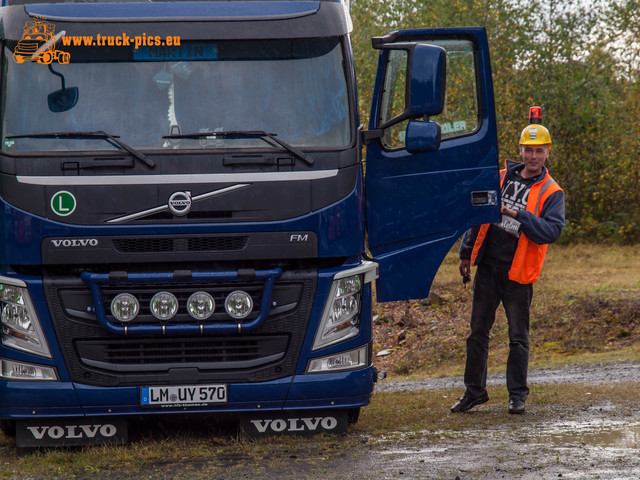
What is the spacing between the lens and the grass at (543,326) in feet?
45.0

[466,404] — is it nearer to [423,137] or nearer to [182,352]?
[423,137]

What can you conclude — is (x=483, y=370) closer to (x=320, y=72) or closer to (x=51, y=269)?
(x=320, y=72)

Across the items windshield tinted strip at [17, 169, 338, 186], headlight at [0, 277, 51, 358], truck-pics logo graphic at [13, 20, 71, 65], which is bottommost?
headlight at [0, 277, 51, 358]

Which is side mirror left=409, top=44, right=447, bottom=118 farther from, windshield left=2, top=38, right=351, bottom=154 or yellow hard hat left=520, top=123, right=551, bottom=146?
yellow hard hat left=520, top=123, right=551, bottom=146

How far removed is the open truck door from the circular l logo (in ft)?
6.99

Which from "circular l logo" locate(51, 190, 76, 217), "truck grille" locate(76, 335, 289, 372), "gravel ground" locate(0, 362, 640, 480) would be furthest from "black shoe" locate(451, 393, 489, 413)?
"circular l logo" locate(51, 190, 76, 217)

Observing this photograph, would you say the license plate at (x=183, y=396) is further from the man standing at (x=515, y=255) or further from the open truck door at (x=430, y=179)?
the man standing at (x=515, y=255)

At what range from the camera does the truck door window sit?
281 inches

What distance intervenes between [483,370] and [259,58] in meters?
3.17

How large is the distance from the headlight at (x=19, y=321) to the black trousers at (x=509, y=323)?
11.2 ft

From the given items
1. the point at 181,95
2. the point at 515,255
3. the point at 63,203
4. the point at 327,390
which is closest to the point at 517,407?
the point at 515,255

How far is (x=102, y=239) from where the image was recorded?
6434mm

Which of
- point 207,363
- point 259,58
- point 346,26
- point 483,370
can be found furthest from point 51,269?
point 483,370

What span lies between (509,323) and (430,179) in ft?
4.98
